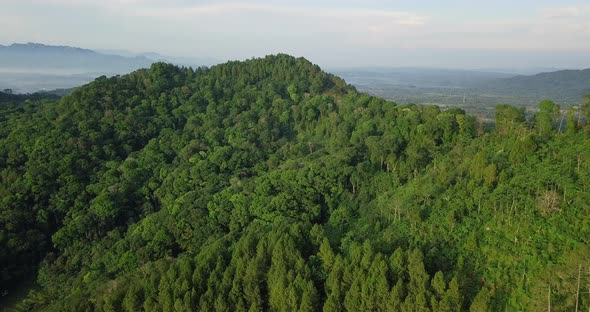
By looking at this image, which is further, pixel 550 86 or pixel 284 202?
pixel 550 86

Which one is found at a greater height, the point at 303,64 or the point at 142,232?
the point at 303,64

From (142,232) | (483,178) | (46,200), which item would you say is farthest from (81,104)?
(483,178)

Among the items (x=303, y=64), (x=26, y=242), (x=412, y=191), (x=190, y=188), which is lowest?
(x=26, y=242)

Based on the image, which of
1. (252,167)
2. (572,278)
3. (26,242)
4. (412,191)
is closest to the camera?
(572,278)

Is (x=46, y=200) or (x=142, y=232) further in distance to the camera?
(x=46, y=200)

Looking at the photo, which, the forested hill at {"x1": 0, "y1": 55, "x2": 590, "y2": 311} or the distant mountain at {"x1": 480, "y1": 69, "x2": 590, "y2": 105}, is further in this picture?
the distant mountain at {"x1": 480, "y1": 69, "x2": 590, "y2": 105}

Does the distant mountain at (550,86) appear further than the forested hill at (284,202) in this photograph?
Yes

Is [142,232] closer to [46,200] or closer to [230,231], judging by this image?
[230,231]

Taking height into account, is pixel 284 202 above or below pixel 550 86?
below
